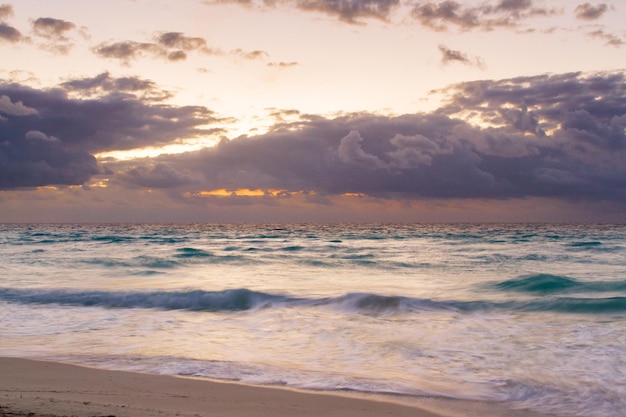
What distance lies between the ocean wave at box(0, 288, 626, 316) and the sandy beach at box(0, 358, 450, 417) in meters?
7.65

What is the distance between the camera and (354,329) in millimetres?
11570

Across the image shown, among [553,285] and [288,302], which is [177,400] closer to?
[288,302]

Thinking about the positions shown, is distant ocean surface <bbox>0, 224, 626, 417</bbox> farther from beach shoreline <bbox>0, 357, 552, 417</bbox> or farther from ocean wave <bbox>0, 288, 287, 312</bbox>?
beach shoreline <bbox>0, 357, 552, 417</bbox>

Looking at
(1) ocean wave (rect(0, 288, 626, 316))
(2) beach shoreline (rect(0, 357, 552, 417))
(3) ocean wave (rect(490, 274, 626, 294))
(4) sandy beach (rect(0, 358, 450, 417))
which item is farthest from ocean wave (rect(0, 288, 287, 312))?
(3) ocean wave (rect(490, 274, 626, 294))

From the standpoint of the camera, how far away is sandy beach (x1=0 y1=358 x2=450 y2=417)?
17.7 feet

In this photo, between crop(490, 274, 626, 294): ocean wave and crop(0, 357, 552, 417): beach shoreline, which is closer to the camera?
crop(0, 357, 552, 417): beach shoreline

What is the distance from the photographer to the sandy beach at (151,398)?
540 centimetres

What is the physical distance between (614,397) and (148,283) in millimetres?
18126

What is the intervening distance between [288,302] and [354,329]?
4967 millimetres

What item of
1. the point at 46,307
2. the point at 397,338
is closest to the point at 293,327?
the point at 397,338

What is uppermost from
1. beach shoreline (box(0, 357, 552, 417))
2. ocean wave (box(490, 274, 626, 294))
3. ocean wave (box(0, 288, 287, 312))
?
beach shoreline (box(0, 357, 552, 417))

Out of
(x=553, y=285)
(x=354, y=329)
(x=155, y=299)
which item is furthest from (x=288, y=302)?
(x=553, y=285)

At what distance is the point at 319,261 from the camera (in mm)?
32281

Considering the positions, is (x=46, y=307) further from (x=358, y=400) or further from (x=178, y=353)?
(x=358, y=400)
